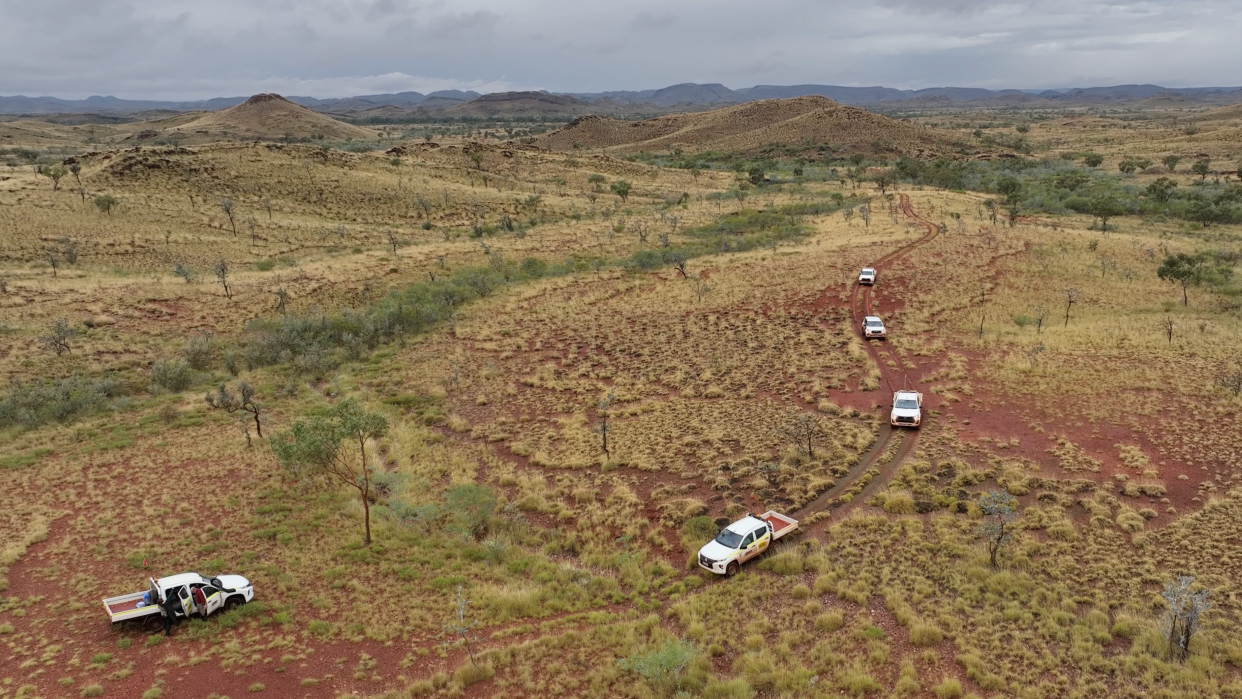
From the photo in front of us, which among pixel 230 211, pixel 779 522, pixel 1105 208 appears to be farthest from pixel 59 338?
pixel 1105 208

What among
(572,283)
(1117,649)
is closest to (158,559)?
(1117,649)

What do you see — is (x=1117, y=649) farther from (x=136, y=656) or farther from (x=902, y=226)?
(x=902, y=226)

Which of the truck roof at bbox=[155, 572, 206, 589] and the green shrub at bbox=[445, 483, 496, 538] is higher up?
the truck roof at bbox=[155, 572, 206, 589]

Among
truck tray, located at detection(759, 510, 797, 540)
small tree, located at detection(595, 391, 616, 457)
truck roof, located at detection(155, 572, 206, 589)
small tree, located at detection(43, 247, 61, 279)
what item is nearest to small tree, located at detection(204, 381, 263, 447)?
truck roof, located at detection(155, 572, 206, 589)

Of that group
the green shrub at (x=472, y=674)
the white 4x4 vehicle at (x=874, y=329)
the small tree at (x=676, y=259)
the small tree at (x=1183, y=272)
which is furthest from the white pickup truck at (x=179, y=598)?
the small tree at (x=1183, y=272)

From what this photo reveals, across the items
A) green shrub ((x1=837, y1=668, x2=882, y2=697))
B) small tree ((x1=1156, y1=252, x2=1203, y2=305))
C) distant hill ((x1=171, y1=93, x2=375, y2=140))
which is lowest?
green shrub ((x1=837, y1=668, x2=882, y2=697))

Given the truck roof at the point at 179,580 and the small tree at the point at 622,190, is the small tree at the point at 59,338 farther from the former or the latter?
the small tree at the point at 622,190

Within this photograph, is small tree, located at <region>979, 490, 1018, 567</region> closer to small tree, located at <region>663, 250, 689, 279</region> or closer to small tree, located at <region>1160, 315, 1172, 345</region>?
small tree, located at <region>1160, 315, 1172, 345</region>
